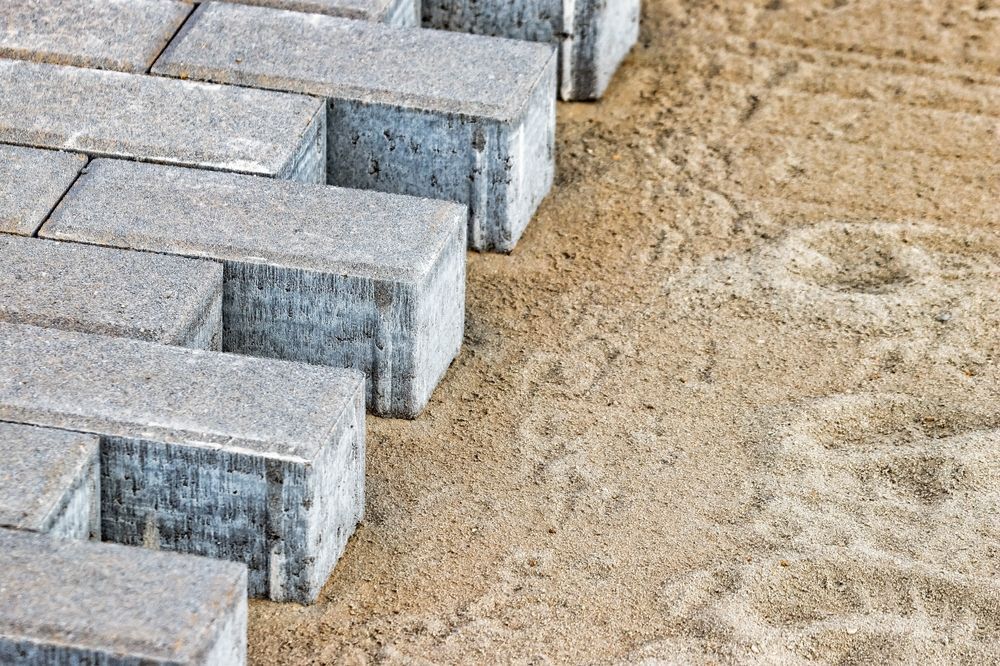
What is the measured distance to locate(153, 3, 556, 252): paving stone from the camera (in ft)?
16.4

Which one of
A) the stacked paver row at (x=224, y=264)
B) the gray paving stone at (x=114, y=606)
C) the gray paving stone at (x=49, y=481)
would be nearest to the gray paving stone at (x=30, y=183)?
the stacked paver row at (x=224, y=264)

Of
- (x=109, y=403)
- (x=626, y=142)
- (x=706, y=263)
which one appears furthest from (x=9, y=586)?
(x=626, y=142)

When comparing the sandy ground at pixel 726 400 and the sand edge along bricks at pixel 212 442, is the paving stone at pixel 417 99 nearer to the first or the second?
the sandy ground at pixel 726 400

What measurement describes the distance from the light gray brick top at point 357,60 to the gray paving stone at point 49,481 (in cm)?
177

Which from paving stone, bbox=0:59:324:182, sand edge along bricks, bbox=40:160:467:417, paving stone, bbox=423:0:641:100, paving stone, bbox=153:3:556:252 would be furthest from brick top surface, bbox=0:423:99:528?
paving stone, bbox=423:0:641:100

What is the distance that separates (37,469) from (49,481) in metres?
0.04

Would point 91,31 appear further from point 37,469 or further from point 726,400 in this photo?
point 726,400

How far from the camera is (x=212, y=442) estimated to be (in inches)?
142

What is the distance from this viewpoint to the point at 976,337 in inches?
188

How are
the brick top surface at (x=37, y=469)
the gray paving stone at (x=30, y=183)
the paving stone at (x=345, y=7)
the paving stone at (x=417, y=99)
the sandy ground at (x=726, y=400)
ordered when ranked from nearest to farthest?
1. the brick top surface at (x=37, y=469)
2. the sandy ground at (x=726, y=400)
3. the gray paving stone at (x=30, y=183)
4. the paving stone at (x=417, y=99)
5. the paving stone at (x=345, y=7)

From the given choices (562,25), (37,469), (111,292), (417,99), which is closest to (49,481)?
(37,469)

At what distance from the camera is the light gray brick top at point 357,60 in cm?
501

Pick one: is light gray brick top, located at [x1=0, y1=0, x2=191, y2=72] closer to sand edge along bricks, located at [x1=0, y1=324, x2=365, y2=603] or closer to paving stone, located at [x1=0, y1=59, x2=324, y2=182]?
paving stone, located at [x1=0, y1=59, x2=324, y2=182]

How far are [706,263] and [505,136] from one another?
725 mm
